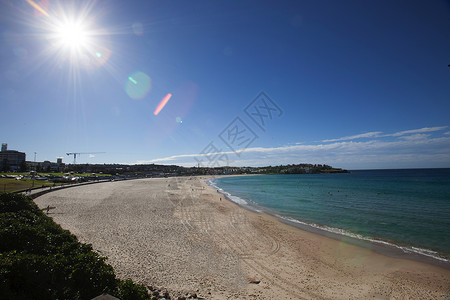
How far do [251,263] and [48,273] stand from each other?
6.50 m

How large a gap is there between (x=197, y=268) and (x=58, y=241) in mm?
4385

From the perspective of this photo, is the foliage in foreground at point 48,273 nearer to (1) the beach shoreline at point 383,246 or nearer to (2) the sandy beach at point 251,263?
(2) the sandy beach at point 251,263

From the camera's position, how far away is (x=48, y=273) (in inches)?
151

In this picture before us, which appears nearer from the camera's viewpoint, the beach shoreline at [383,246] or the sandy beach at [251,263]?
the sandy beach at [251,263]

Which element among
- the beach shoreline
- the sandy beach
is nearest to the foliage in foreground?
the sandy beach

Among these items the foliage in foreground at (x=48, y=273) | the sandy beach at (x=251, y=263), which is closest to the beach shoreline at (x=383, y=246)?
the sandy beach at (x=251, y=263)

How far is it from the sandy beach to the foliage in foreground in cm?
223

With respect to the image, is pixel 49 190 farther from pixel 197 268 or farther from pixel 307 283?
pixel 307 283

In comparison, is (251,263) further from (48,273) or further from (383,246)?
(383,246)

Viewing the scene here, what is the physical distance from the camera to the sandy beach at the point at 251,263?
6555 millimetres

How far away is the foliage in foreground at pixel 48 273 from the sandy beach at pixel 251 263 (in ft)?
7.30

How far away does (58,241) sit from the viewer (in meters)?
5.85

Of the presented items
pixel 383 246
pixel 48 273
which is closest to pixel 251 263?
pixel 48 273

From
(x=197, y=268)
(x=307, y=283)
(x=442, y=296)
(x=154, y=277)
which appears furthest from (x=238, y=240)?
(x=442, y=296)
